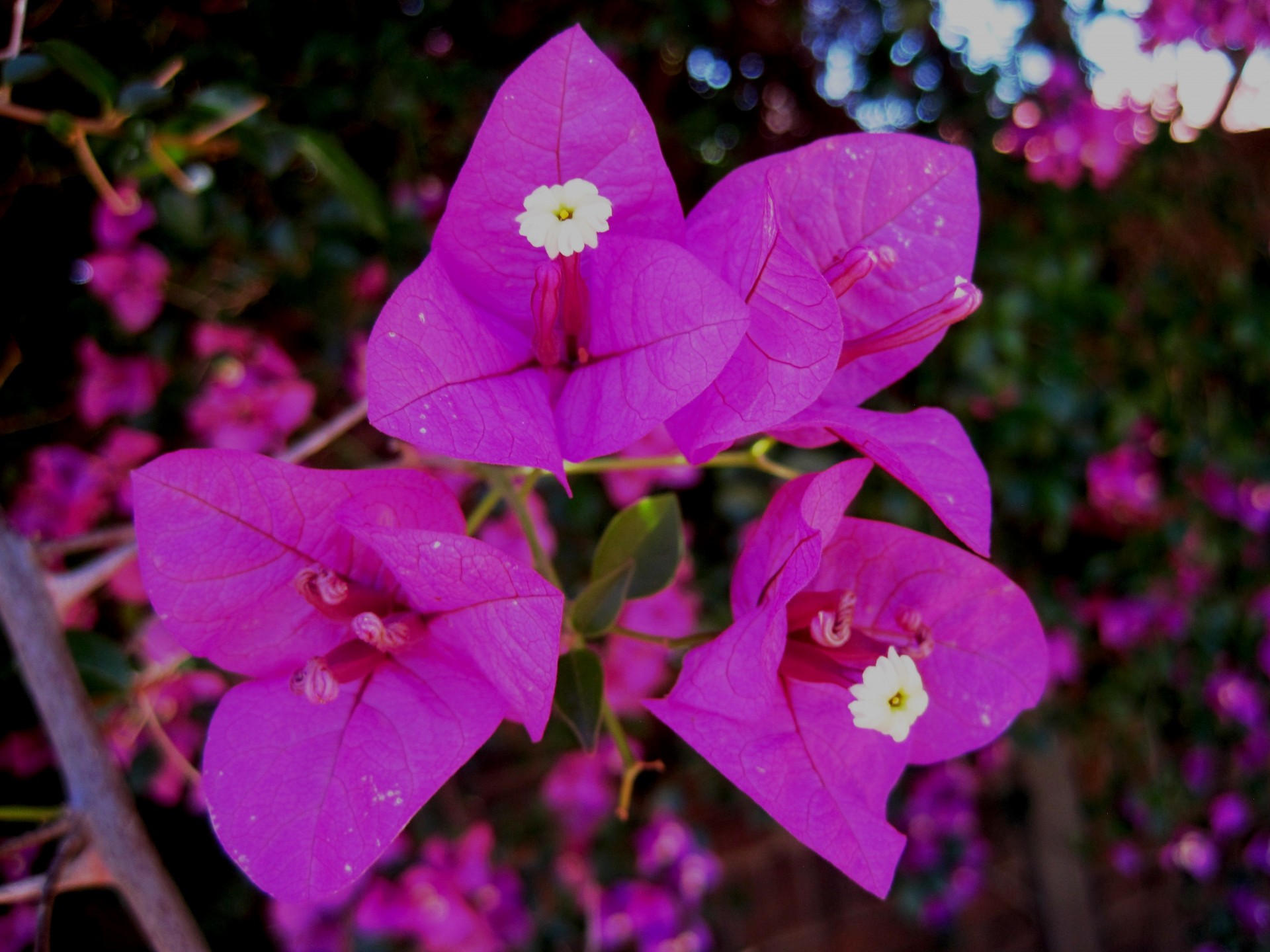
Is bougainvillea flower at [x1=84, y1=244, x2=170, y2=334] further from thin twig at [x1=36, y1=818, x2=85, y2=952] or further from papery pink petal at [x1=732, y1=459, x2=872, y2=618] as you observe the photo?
papery pink petal at [x1=732, y1=459, x2=872, y2=618]

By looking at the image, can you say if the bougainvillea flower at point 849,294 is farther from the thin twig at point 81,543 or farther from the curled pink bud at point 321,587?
the thin twig at point 81,543

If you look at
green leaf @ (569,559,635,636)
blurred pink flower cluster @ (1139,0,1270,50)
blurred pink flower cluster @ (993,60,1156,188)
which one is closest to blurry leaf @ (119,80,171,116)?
green leaf @ (569,559,635,636)

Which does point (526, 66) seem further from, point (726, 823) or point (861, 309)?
point (726, 823)

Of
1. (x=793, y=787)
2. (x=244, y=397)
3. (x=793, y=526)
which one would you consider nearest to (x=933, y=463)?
(x=793, y=526)

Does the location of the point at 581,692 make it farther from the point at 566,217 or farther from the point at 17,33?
the point at 17,33

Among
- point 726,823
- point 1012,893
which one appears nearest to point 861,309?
point 726,823

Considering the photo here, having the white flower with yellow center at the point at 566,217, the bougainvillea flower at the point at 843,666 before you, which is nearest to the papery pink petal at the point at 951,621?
the bougainvillea flower at the point at 843,666
